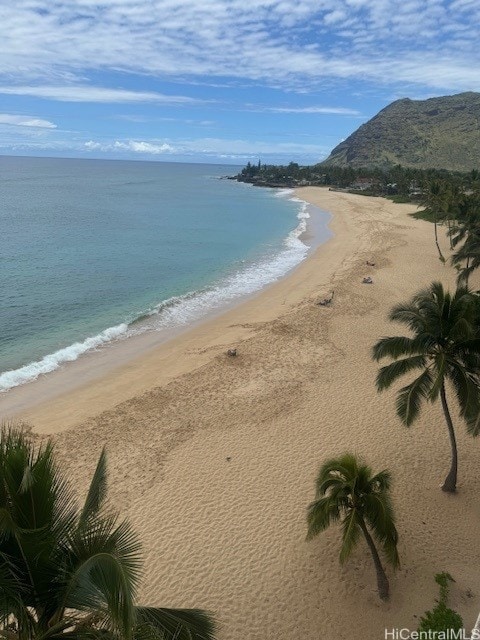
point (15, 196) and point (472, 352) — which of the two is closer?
point (472, 352)

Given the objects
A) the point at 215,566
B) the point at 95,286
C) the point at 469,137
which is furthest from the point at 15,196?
the point at 469,137

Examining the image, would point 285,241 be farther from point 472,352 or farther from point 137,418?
point 472,352

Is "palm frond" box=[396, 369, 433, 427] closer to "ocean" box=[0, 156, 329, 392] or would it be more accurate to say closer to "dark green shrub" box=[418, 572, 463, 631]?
"dark green shrub" box=[418, 572, 463, 631]

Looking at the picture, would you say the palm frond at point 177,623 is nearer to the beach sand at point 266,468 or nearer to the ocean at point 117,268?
the beach sand at point 266,468

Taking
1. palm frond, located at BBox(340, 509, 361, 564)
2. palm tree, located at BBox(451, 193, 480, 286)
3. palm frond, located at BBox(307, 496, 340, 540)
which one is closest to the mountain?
palm tree, located at BBox(451, 193, 480, 286)

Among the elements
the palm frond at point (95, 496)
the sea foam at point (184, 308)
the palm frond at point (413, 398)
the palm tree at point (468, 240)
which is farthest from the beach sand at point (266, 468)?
the palm tree at point (468, 240)

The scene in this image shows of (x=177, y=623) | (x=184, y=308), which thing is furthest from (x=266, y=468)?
(x=184, y=308)
